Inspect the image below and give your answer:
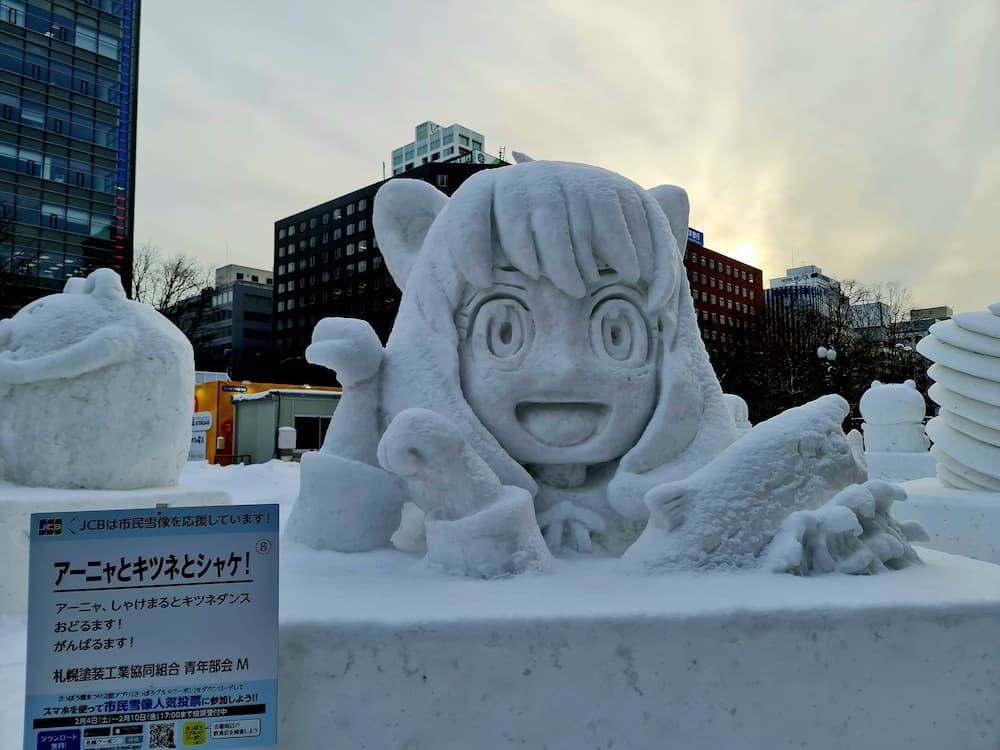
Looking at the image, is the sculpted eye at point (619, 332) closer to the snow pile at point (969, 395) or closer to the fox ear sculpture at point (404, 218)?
the fox ear sculpture at point (404, 218)

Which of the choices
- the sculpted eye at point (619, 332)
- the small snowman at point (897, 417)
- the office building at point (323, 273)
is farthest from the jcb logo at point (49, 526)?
the office building at point (323, 273)

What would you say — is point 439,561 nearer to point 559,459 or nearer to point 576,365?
point 559,459

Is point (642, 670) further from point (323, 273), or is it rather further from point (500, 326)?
point (323, 273)

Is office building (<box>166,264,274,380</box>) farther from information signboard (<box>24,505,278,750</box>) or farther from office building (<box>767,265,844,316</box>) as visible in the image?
information signboard (<box>24,505,278,750</box>)

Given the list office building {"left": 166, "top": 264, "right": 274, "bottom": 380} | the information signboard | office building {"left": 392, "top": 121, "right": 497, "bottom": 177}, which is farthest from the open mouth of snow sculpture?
office building {"left": 166, "top": 264, "right": 274, "bottom": 380}

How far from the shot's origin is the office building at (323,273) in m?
27.6

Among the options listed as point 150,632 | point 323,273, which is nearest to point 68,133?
point 323,273

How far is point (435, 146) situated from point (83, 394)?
32640 mm

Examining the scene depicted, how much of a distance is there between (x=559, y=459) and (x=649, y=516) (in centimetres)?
39

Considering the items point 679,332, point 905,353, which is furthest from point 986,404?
point 905,353

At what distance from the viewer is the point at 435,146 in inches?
1359

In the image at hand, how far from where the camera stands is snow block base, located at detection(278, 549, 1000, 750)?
166 centimetres

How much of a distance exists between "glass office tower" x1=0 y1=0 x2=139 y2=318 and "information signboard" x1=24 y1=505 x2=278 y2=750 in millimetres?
24858

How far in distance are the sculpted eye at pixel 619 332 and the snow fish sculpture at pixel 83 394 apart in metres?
3.23
